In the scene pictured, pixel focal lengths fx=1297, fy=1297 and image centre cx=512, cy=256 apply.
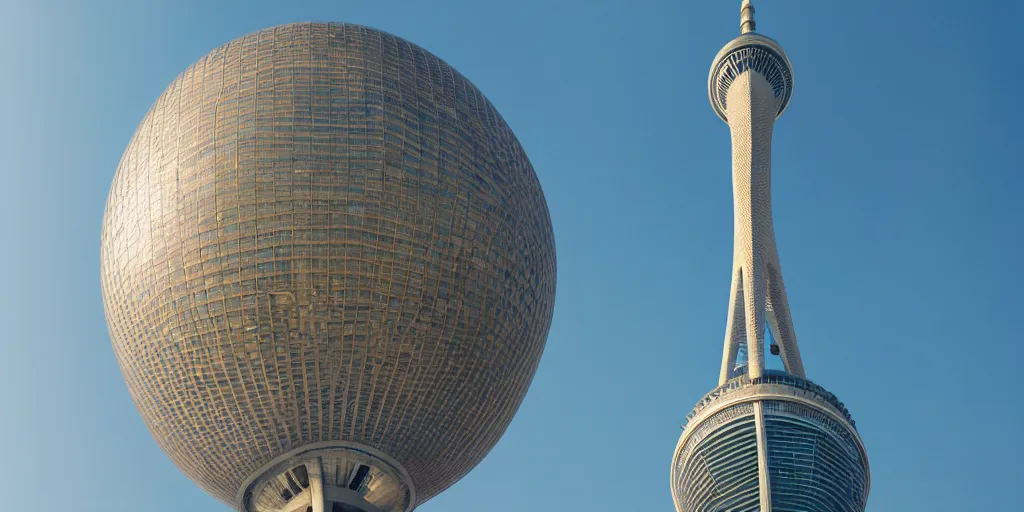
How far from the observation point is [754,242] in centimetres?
8825

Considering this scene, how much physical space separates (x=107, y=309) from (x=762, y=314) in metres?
46.9

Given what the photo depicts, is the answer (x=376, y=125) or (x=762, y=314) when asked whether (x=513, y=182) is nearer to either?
(x=376, y=125)

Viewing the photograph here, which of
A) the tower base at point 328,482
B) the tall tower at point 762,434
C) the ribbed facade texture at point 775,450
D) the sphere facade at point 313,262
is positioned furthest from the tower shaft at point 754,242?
the tower base at point 328,482

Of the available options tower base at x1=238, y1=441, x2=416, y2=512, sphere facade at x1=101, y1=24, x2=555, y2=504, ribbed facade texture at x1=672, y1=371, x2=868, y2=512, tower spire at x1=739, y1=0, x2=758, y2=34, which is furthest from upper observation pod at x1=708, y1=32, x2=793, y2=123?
tower base at x1=238, y1=441, x2=416, y2=512

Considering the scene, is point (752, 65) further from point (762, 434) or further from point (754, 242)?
point (762, 434)

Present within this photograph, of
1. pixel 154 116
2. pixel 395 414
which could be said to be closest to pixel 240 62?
pixel 154 116

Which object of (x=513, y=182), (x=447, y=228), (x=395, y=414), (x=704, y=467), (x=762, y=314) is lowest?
(x=395, y=414)

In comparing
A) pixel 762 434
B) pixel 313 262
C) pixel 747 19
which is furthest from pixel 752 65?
pixel 313 262

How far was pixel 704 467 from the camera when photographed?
7675 cm

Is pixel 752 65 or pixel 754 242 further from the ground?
pixel 752 65

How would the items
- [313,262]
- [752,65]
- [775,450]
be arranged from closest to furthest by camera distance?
1. [313,262]
2. [775,450]
3. [752,65]

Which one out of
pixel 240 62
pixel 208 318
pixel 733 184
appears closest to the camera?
pixel 208 318

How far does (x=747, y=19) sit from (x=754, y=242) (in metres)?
20.2

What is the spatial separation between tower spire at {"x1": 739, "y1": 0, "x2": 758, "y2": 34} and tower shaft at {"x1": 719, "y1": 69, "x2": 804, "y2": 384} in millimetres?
4214
